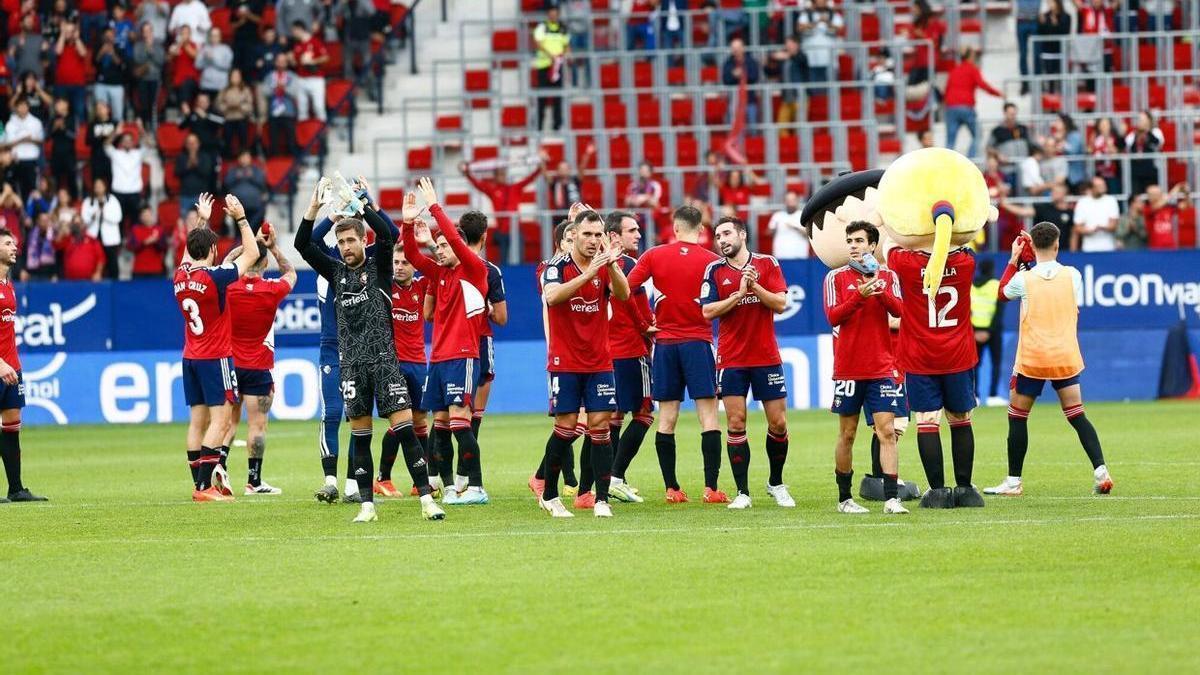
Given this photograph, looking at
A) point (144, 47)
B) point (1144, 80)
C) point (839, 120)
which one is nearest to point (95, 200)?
point (144, 47)

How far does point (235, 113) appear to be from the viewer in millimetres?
31766

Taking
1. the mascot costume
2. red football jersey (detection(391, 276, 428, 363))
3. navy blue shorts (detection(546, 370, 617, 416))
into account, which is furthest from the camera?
red football jersey (detection(391, 276, 428, 363))

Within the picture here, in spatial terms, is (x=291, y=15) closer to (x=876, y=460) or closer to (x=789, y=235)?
(x=789, y=235)

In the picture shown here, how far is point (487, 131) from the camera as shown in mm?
33438

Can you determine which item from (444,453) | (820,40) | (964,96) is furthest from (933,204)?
(820,40)

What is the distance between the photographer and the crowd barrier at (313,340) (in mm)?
27438

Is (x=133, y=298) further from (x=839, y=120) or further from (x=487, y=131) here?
(x=839, y=120)

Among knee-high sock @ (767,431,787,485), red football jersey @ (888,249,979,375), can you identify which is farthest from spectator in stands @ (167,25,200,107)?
red football jersey @ (888,249,979,375)

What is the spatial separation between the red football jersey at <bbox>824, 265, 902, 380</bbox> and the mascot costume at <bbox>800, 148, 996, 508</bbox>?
203 millimetres

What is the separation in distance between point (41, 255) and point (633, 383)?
59.1 ft

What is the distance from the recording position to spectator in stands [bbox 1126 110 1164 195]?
1170 inches

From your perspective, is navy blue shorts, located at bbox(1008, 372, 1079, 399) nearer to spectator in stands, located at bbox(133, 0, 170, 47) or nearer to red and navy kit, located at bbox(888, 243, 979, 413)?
red and navy kit, located at bbox(888, 243, 979, 413)

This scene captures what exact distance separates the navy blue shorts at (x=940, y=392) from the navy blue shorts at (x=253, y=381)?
20.3 ft

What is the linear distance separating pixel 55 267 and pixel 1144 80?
18.8 m
